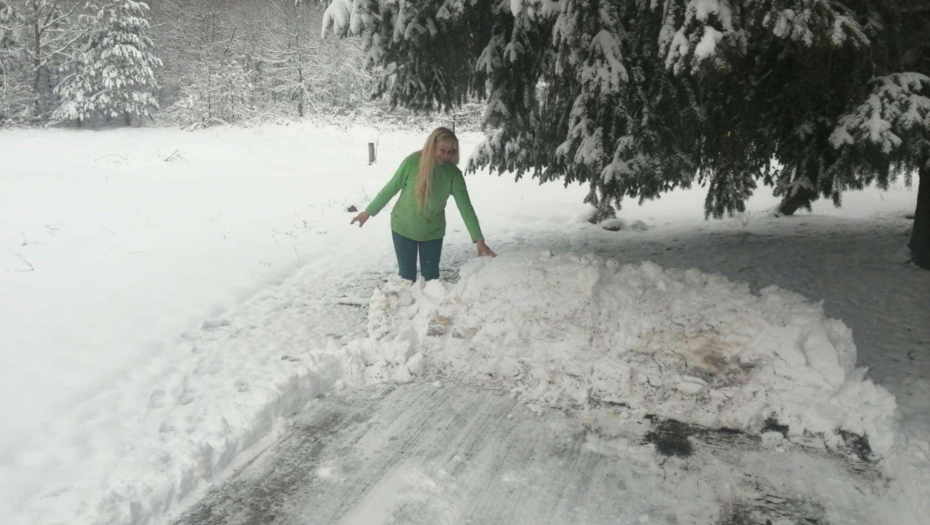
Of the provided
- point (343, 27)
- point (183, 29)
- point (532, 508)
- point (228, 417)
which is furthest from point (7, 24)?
point (532, 508)

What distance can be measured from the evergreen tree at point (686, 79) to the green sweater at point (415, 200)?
1.01 metres

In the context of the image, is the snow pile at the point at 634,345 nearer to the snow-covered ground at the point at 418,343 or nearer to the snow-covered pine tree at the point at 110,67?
the snow-covered ground at the point at 418,343

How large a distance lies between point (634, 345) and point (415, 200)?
2123mm

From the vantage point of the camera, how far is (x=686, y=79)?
4160 millimetres

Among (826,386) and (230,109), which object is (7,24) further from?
(826,386)

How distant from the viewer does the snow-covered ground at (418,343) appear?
9.42 ft

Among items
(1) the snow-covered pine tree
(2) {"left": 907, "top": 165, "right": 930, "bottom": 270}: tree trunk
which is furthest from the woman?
(1) the snow-covered pine tree

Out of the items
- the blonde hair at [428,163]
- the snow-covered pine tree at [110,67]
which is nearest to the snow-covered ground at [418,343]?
the blonde hair at [428,163]

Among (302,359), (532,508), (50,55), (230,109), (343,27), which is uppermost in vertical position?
(50,55)

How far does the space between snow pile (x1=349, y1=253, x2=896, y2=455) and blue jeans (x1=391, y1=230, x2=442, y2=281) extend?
0.44 metres

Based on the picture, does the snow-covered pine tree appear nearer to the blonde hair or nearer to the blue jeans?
the blue jeans

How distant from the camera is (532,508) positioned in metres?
2.53

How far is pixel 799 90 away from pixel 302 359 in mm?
4237

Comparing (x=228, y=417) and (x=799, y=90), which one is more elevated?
(x=799, y=90)
